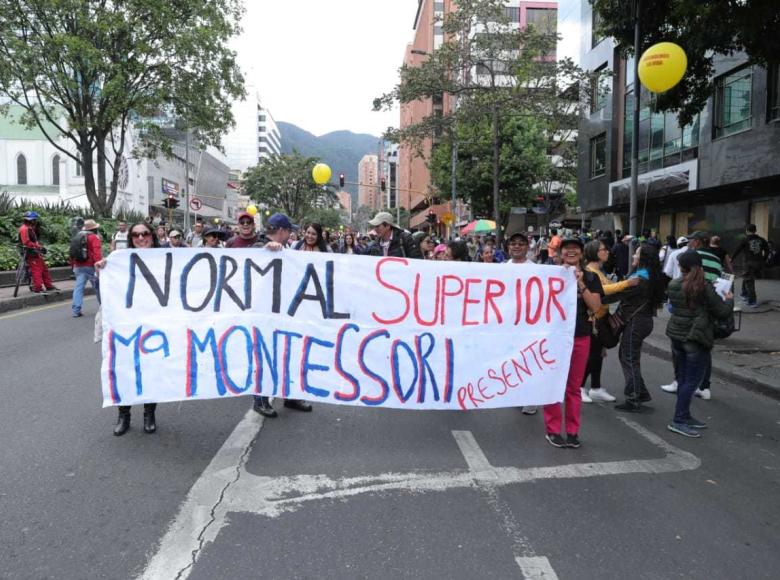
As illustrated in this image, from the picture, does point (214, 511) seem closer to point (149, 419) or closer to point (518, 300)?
point (149, 419)

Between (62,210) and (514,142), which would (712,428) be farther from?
(514,142)

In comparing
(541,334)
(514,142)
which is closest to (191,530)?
(541,334)

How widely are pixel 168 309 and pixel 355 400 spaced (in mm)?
1581

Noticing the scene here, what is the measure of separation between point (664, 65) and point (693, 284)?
5331 millimetres

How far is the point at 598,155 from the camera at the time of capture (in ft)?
95.7

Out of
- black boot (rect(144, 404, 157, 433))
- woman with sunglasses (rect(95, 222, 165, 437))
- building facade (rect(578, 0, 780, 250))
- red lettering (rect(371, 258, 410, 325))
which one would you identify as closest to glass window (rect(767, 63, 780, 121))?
building facade (rect(578, 0, 780, 250))

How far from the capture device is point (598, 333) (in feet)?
19.1

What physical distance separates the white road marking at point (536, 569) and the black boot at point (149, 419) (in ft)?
10.3

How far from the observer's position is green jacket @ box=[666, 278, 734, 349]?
5.13m

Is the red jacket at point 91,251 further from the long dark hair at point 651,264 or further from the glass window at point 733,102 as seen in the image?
the glass window at point 733,102

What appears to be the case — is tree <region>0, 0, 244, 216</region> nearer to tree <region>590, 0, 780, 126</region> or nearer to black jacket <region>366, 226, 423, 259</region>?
tree <region>590, 0, 780, 126</region>

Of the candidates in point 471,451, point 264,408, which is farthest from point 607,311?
point 264,408

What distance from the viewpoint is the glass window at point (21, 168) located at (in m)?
51.5

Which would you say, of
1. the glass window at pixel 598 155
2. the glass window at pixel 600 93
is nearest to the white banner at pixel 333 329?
the glass window at pixel 600 93
